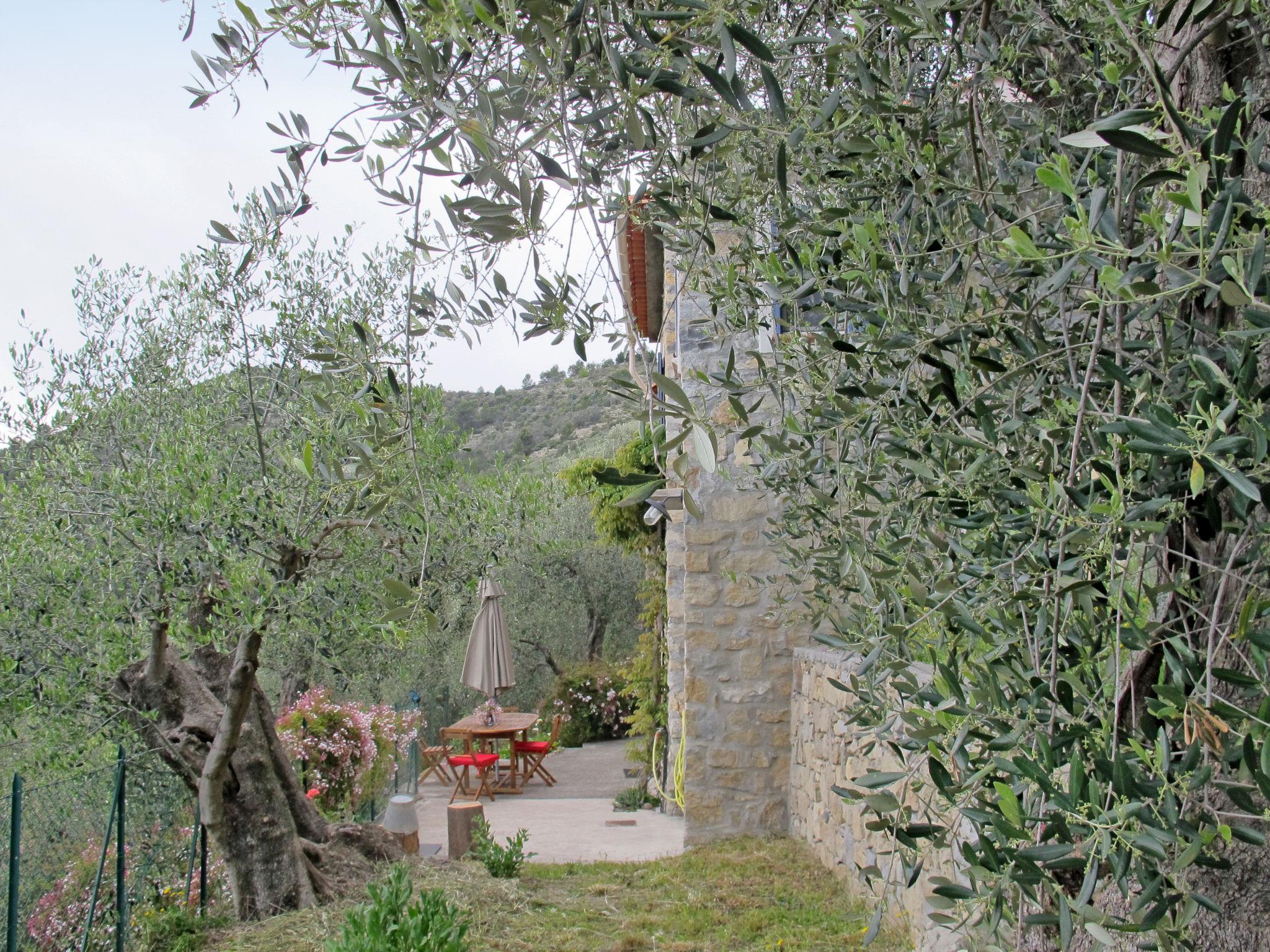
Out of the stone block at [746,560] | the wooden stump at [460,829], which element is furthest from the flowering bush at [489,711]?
the stone block at [746,560]

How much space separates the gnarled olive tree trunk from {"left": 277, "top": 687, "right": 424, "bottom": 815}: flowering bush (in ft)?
5.88

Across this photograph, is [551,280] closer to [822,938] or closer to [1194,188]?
[1194,188]

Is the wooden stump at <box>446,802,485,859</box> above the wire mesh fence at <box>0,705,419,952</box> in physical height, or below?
below

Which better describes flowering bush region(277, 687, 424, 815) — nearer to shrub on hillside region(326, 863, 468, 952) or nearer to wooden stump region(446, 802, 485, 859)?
wooden stump region(446, 802, 485, 859)

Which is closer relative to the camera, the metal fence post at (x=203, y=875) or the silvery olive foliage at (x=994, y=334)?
the silvery olive foliage at (x=994, y=334)

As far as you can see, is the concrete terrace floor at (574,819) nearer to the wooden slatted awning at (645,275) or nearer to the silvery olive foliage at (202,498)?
the silvery olive foliage at (202,498)

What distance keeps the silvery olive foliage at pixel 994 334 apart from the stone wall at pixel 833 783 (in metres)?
2.26

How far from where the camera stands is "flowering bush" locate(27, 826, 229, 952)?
463cm

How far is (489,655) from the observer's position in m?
10.1

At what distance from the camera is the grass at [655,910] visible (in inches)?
175

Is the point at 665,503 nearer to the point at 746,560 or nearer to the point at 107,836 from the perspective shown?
the point at 746,560

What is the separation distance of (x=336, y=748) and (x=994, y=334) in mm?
6957

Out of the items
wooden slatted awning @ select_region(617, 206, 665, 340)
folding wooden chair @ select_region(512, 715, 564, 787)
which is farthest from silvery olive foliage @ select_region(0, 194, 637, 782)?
folding wooden chair @ select_region(512, 715, 564, 787)

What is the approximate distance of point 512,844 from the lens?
600cm
